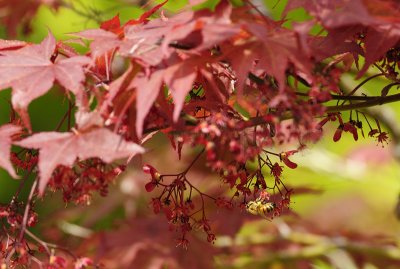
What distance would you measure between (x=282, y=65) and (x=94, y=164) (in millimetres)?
310

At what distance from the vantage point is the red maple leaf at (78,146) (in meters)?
0.85

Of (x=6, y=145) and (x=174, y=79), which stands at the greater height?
(x=174, y=79)

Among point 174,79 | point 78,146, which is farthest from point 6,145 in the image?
point 174,79

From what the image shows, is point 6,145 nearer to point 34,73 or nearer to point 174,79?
point 34,73

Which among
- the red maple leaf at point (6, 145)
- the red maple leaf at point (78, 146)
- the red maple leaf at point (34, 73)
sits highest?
the red maple leaf at point (34, 73)

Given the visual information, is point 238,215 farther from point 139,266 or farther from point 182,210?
point 182,210

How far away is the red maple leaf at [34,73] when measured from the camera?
35.5 inches

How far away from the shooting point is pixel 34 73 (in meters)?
0.94

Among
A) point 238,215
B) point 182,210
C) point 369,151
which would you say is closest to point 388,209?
point 369,151

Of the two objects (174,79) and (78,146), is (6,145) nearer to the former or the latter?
(78,146)

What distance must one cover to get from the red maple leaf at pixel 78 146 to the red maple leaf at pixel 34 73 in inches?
2.2

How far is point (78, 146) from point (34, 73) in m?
0.15

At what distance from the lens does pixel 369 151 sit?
3.80 metres

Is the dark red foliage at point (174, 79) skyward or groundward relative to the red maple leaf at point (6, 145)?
skyward
